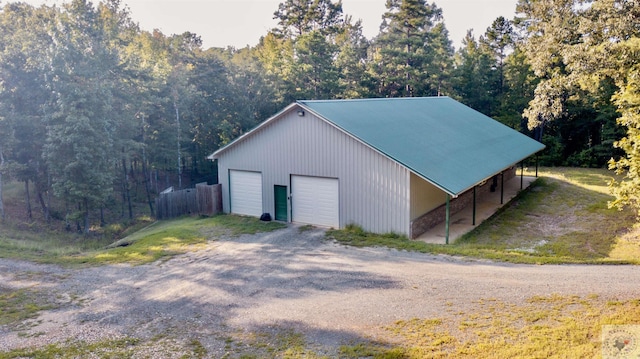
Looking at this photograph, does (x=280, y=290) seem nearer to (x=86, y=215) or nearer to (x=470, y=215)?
(x=470, y=215)

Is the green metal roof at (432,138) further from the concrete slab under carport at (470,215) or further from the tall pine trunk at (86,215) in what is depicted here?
the tall pine trunk at (86,215)

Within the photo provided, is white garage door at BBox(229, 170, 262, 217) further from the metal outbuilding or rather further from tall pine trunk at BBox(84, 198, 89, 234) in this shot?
tall pine trunk at BBox(84, 198, 89, 234)

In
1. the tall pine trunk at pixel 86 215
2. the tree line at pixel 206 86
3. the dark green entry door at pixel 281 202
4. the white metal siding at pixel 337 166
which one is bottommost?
the tall pine trunk at pixel 86 215

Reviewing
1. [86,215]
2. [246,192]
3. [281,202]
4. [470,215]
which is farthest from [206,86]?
[470,215]

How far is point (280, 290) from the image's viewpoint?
10.5 meters

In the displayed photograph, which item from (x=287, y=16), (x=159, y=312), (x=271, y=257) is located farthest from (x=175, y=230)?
(x=287, y=16)

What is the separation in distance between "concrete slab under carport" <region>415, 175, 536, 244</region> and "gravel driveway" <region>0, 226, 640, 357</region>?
8.32 ft

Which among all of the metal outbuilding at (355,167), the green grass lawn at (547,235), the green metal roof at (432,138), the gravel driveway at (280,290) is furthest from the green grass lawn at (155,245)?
the green metal roof at (432,138)

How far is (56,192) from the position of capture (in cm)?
2195

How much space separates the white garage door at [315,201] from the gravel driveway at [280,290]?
2823mm

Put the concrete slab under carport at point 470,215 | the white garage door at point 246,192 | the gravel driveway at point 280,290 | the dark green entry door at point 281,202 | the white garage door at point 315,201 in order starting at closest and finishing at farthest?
1. the gravel driveway at point 280,290
2. the concrete slab under carport at point 470,215
3. the white garage door at point 315,201
4. the dark green entry door at point 281,202
5. the white garage door at point 246,192

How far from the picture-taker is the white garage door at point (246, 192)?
18.8 m

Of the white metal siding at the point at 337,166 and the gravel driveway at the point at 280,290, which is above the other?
the white metal siding at the point at 337,166

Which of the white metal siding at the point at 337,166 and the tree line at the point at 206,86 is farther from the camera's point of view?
the tree line at the point at 206,86
